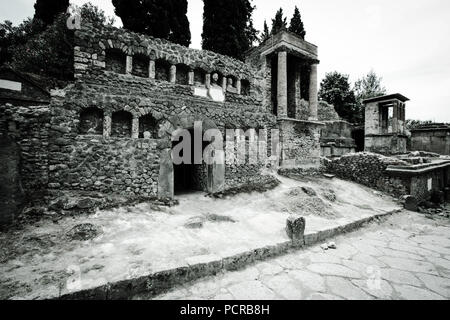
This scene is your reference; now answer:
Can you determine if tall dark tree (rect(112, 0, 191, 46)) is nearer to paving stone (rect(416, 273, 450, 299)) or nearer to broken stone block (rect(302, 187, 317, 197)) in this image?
broken stone block (rect(302, 187, 317, 197))

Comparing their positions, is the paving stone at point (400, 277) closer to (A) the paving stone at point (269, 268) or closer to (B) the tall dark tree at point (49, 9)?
(A) the paving stone at point (269, 268)

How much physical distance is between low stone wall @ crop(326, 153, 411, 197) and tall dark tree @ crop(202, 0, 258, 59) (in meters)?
9.68

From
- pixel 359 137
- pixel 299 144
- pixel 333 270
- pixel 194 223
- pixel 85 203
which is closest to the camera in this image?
pixel 333 270

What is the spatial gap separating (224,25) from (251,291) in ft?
54.2

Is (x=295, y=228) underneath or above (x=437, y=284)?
above

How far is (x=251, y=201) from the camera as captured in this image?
6.79 m

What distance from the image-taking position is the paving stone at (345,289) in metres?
2.66

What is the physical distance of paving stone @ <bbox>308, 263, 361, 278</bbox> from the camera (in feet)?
10.4

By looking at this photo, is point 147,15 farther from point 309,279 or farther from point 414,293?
point 414,293

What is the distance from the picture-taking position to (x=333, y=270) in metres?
3.30

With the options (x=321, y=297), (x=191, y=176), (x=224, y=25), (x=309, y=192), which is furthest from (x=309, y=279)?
(x=224, y=25)

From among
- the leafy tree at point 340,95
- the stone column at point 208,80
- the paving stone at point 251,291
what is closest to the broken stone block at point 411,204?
the paving stone at point 251,291
